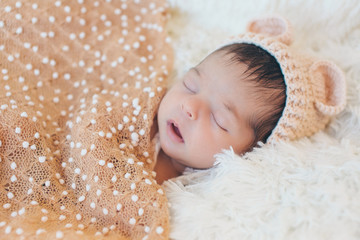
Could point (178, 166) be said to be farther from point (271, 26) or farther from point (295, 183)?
point (271, 26)

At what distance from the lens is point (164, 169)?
123cm

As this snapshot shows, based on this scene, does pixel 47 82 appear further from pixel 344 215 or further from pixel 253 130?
pixel 344 215

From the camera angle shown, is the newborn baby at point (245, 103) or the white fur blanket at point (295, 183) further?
the newborn baby at point (245, 103)

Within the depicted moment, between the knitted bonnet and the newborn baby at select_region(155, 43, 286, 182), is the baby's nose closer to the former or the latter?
the newborn baby at select_region(155, 43, 286, 182)

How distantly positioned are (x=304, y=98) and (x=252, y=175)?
314 millimetres

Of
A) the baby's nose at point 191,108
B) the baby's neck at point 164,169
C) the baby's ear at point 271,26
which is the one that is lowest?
the baby's neck at point 164,169

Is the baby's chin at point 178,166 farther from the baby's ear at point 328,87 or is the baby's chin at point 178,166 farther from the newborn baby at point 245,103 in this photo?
the baby's ear at point 328,87

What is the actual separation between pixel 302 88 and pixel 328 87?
0.57 feet

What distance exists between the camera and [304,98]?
3.59ft

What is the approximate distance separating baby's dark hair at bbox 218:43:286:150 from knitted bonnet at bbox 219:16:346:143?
0.02 m

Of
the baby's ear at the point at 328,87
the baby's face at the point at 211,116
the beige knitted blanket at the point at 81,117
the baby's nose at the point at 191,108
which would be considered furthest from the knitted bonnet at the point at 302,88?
the beige knitted blanket at the point at 81,117

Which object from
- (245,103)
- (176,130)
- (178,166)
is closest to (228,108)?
(245,103)

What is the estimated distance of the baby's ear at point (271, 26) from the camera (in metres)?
1.24

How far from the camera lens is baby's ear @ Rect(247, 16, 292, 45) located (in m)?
1.24
